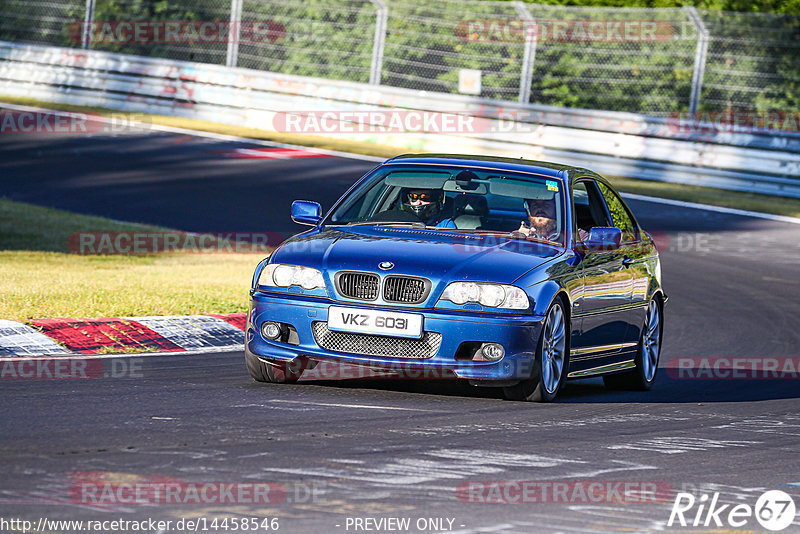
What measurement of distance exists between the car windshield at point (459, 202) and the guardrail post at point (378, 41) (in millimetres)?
17719

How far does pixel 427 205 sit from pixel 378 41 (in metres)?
18.3

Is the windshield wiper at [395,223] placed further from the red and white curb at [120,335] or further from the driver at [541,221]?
the red and white curb at [120,335]

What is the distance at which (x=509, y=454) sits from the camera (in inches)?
271

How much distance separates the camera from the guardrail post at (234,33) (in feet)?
93.6

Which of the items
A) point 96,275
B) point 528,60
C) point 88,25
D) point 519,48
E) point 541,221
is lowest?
point 96,275

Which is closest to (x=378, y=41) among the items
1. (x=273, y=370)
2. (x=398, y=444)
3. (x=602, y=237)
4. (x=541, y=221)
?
(x=541, y=221)

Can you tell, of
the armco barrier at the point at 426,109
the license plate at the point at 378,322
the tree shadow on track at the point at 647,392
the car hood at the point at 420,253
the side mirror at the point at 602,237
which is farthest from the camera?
the armco barrier at the point at 426,109

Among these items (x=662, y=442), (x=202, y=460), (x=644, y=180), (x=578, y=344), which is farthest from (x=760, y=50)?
(x=202, y=460)

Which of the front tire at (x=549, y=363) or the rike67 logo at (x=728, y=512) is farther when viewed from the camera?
the front tire at (x=549, y=363)

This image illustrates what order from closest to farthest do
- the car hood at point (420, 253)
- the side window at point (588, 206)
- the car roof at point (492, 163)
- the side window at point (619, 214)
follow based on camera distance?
the car hood at point (420, 253) < the car roof at point (492, 163) < the side window at point (588, 206) < the side window at point (619, 214)

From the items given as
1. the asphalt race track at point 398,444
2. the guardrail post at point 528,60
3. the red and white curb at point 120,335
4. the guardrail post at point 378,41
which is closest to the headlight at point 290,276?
the asphalt race track at point 398,444

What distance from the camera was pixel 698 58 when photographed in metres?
24.9

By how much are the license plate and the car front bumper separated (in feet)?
0.12

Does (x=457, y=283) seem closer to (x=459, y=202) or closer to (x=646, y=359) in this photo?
(x=459, y=202)
